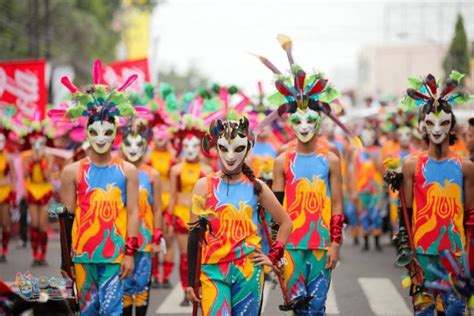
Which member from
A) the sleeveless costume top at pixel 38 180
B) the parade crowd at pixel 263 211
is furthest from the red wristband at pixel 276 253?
the sleeveless costume top at pixel 38 180

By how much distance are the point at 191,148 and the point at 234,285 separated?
583 cm

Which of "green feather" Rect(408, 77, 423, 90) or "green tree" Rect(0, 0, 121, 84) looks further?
"green tree" Rect(0, 0, 121, 84)

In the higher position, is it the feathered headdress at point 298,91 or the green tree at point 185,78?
the green tree at point 185,78

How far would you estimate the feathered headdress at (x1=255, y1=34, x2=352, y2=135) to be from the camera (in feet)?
31.5

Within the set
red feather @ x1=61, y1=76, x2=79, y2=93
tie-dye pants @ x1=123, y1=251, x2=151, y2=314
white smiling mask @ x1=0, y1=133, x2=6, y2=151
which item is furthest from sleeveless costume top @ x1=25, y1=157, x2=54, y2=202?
red feather @ x1=61, y1=76, x2=79, y2=93

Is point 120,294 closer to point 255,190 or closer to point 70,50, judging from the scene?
point 255,190

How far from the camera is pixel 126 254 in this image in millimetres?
8469

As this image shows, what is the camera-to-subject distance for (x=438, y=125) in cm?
893

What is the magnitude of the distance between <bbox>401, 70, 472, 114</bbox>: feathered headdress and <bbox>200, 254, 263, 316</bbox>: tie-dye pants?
261 centimetres

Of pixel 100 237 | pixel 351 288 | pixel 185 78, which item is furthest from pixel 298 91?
pixel 185 78

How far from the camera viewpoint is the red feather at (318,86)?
9609 mm

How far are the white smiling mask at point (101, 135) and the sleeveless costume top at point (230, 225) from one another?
4.99 feet

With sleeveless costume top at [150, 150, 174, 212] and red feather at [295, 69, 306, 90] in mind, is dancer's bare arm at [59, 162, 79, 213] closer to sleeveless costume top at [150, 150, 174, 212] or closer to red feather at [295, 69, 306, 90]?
red feather at [295, 69, 306, 90]

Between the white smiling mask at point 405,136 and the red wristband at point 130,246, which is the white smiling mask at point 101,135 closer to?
the red wristband at point 130,246
